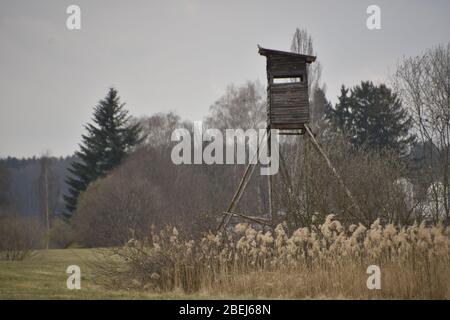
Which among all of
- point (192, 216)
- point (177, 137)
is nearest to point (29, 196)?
point (177, 137)

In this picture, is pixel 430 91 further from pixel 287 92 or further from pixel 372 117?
pixel 372 117

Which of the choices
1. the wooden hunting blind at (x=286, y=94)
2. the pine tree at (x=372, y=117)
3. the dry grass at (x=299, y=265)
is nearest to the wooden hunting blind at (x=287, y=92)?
the wooden hunting blind at (x=286, y=94)

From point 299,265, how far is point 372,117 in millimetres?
27049

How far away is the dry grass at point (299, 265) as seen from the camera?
30.0ft

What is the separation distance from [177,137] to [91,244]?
1565 cm

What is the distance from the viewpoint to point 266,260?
1114cm

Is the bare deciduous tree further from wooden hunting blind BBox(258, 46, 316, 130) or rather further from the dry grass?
the dry grass

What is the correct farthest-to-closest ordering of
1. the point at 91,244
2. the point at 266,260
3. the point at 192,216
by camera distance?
the point at 91,244 → the point at 192,216 → the point at 266,260

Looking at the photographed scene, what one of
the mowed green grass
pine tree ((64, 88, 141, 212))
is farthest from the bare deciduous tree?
pine tree ((64, 88, 141, 212))

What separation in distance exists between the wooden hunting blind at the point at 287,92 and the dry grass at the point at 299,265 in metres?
5.20

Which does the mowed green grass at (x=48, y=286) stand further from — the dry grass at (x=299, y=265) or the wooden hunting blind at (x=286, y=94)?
the wooden hunting blind at (x=286, y=94)

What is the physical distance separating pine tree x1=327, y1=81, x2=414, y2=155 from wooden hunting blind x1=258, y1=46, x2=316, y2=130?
17.9 metres
